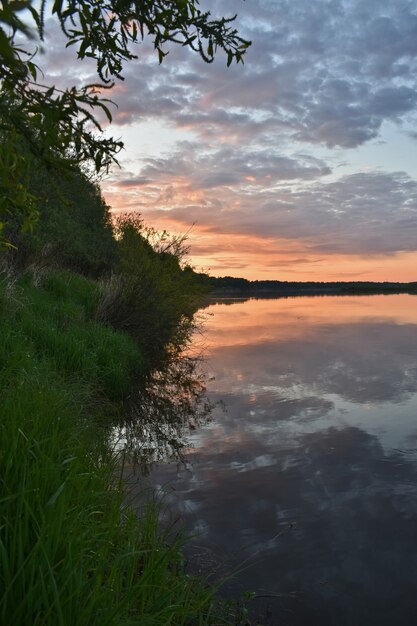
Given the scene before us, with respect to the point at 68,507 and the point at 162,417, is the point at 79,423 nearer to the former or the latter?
the point at 68,507

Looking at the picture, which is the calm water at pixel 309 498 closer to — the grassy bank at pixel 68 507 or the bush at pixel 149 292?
the grassy bank at pixel 68 507

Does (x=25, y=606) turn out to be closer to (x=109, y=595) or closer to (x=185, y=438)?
(x=109, y=595)

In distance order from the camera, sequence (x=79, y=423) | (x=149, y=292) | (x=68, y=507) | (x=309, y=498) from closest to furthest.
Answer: (x=68, y=507) < (x=79, y=423) < (x=309, y=498) < (x=149, y=292)

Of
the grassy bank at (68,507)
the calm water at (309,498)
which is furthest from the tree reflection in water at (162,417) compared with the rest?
the grassy bank at (68,507)

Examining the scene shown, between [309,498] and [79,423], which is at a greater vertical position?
[79,423]

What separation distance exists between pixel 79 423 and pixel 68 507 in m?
3.65

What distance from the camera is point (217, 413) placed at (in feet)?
43.7

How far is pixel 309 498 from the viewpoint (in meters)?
7.89

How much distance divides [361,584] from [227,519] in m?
1.99

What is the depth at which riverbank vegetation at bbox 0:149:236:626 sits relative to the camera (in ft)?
9.70

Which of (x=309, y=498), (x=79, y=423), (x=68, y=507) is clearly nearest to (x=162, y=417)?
(x=79, y=423)

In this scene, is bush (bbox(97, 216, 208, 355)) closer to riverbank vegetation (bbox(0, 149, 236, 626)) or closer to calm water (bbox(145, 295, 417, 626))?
riverbank vegetation (bbox(0, 149, 236, 626))

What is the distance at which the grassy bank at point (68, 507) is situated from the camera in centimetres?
282

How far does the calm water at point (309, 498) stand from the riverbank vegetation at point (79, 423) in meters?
0.91
